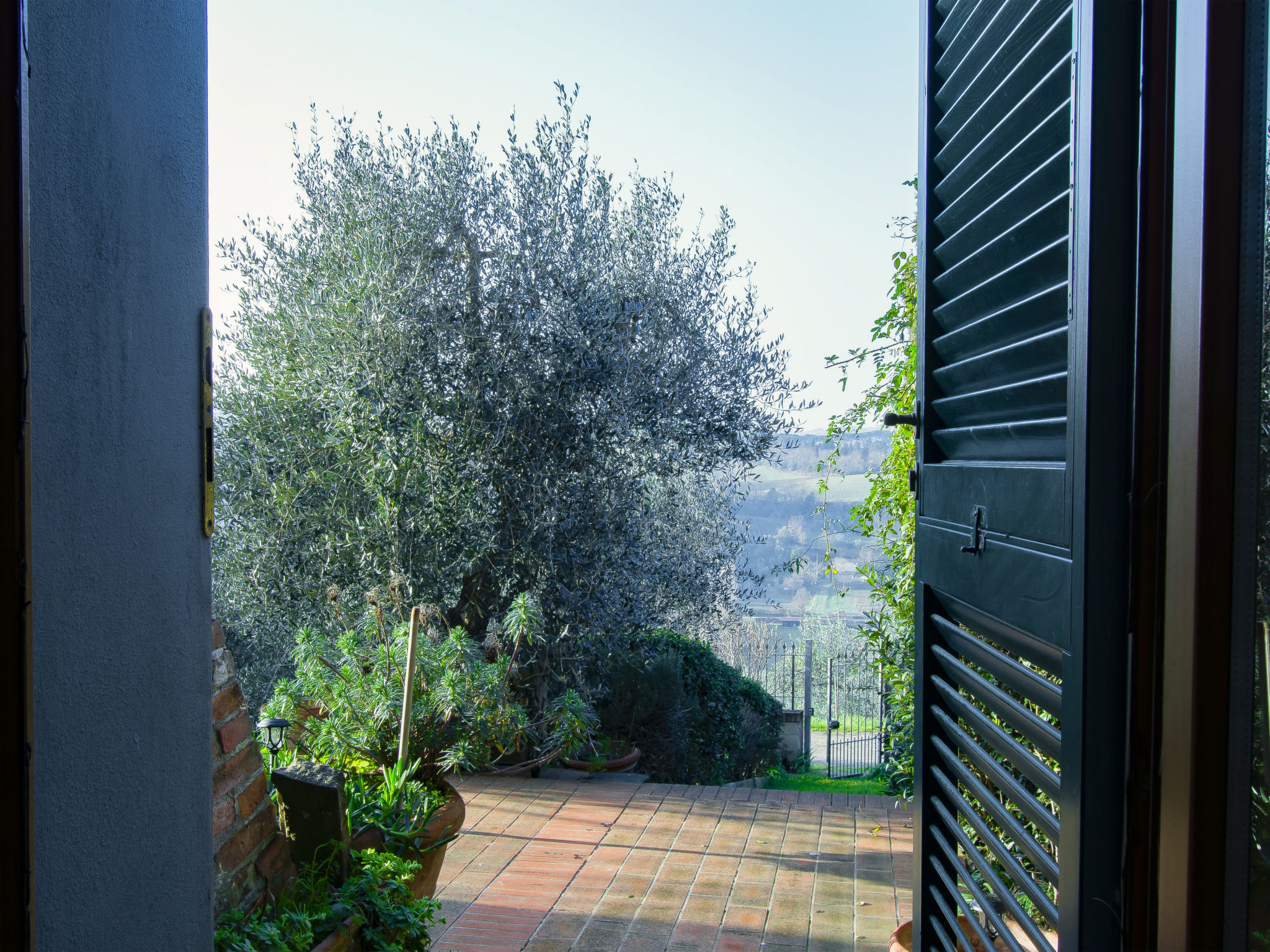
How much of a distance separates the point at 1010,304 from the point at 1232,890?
0.73 m

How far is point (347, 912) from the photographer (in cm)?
223

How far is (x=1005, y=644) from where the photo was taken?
117 centimetres

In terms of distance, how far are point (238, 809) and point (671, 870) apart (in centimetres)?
218

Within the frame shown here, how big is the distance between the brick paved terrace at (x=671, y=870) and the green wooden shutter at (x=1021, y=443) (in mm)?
1861

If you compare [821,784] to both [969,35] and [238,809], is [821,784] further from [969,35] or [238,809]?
[969,35]

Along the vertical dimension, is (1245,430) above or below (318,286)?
below

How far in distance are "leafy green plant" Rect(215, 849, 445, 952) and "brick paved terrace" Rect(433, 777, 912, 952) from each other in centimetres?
69

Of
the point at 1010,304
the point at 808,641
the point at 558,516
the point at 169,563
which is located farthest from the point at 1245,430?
the point at 808,641

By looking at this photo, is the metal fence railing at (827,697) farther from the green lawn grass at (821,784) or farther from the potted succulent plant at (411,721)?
the potted succulent plant at (411,721)

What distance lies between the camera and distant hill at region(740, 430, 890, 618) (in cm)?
436

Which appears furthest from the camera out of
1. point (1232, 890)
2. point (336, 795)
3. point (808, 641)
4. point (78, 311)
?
point (808, 641)

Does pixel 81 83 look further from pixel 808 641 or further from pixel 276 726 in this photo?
pixel 808 641

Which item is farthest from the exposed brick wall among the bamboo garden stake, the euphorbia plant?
the euphorbia plant

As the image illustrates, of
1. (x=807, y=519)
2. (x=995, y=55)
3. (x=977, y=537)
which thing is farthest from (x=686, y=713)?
(x=995, y=55)
